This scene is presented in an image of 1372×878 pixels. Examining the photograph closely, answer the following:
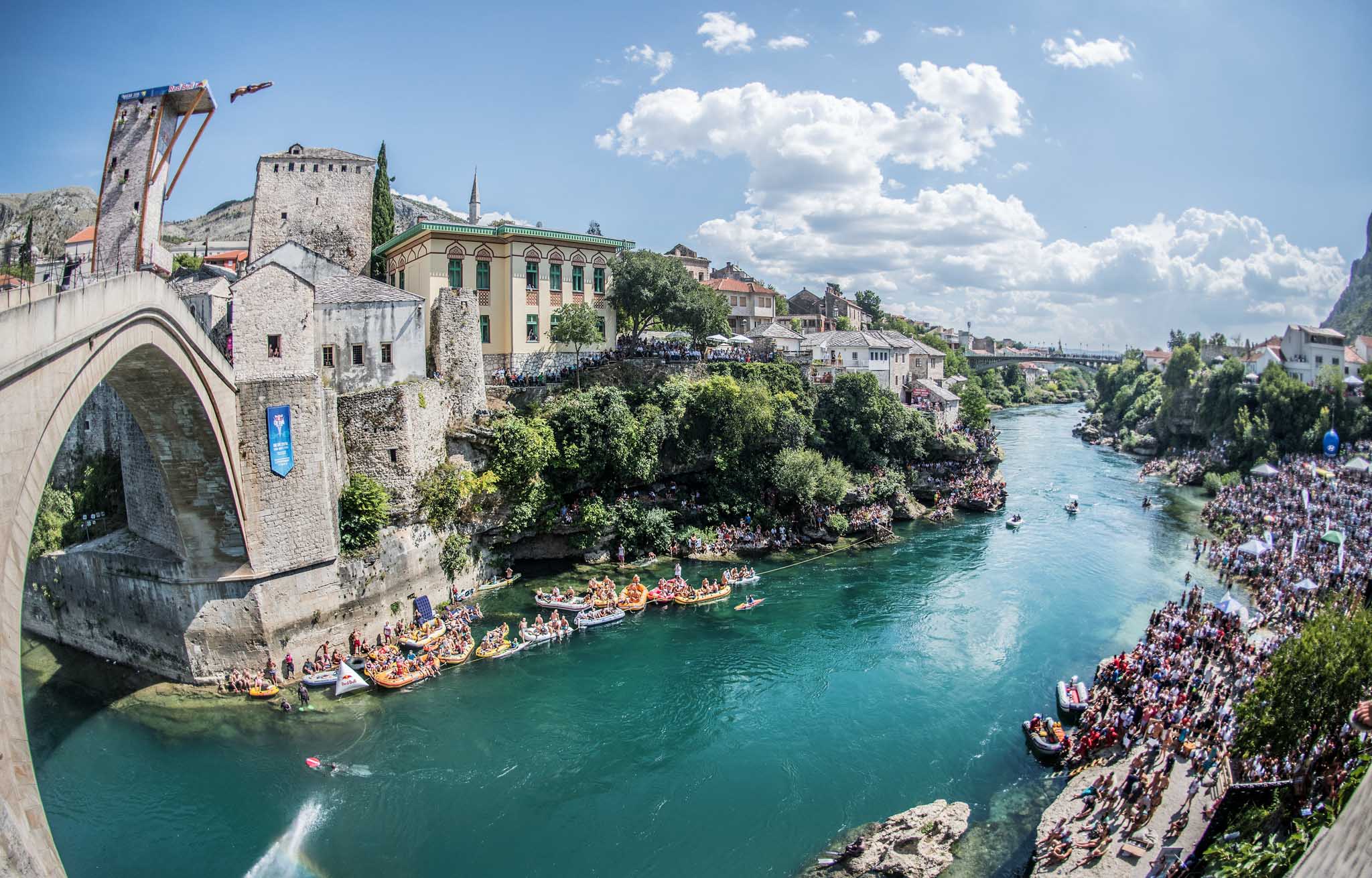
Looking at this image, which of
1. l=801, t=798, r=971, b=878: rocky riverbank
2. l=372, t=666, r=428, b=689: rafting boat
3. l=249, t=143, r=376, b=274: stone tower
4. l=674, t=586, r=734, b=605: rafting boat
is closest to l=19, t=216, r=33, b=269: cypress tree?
l=249, t=143, r=376, b=274: stone tower

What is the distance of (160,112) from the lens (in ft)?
88.6

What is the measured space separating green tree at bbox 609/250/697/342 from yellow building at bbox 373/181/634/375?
1893mm

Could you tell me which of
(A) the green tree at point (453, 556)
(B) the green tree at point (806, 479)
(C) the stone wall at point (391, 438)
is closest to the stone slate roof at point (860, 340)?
(B) the green tree at point (806, 479)

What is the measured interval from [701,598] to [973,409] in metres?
45.6

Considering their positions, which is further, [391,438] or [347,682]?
[391,438]

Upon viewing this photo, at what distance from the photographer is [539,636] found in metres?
29.0

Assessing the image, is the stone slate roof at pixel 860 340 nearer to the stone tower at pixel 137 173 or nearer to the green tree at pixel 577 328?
the green tree at pixel 577 328

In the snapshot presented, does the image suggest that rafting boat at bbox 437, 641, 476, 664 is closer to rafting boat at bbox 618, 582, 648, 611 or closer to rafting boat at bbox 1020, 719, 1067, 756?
rafting boat at bbox 618, 582, 648, 611

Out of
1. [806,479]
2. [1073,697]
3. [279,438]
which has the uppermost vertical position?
[279,438]

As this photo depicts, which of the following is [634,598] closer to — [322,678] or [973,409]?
[322,678]

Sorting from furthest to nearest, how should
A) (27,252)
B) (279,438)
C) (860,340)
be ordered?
(860,340), (27,252), (279,438)

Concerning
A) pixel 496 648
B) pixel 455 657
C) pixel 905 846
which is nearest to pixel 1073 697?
pixel 905 846

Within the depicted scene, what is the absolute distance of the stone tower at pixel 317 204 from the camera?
143ft

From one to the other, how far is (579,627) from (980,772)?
1583 cm
